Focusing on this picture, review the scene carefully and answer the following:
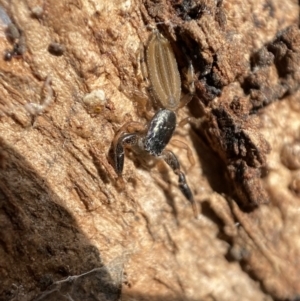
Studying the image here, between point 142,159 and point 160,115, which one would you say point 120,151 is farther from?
point 160,115

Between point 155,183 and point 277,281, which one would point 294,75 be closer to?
point 155,183

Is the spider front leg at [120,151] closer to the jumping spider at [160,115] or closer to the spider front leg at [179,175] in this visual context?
the jumping spider at [160,115]

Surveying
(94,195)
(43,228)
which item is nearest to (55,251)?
(43,228)

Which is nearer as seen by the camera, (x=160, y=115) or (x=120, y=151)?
(x=120, y=151)

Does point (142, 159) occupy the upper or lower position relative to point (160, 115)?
lower

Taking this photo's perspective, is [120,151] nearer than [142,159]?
Yes

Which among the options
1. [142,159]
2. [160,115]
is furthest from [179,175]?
[160,115]

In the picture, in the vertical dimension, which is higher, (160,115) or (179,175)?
(160,115)

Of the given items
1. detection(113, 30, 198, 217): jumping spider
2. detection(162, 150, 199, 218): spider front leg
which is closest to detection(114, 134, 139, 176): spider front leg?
detection(113, 30, 198, 217): jumping spider
